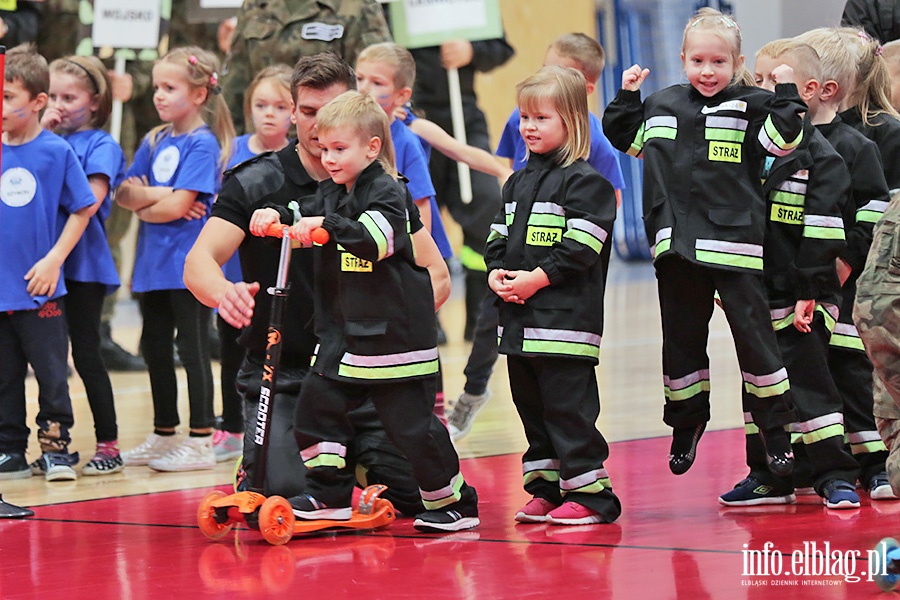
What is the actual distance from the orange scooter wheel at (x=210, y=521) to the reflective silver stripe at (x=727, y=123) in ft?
6.29

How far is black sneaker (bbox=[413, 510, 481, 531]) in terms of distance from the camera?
170 inches

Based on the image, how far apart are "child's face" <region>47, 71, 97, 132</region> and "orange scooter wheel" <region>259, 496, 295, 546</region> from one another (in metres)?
2.45

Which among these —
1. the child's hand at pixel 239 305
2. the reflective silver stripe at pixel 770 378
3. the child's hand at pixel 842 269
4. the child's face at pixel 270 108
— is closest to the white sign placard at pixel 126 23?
the child's face at pixel 270 108

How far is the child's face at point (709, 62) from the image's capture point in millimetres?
4484

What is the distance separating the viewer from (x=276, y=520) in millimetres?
4176

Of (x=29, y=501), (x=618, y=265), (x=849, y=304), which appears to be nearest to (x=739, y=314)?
(x=849, y=304)

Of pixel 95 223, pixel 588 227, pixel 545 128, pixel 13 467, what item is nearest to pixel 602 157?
pixel 545 128

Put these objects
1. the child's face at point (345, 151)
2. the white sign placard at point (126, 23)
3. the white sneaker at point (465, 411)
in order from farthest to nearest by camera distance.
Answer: the white sign placard at point (126, 23) < the white sneaker at point (465, 411) < the child's face at point (345, 151)

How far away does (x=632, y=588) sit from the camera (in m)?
3.50

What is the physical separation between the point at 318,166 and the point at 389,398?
2.93ft

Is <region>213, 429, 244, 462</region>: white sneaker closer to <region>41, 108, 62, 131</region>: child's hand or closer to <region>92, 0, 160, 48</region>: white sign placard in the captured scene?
<region>41, 108, 62, 131</region>: child's hand

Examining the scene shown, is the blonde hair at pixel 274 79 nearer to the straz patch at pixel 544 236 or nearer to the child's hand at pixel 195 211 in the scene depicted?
the child's hand at pixel 195 211

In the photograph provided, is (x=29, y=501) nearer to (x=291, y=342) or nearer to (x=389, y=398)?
(x=291, y=342)

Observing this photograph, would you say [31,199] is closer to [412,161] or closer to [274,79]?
[274,79]
